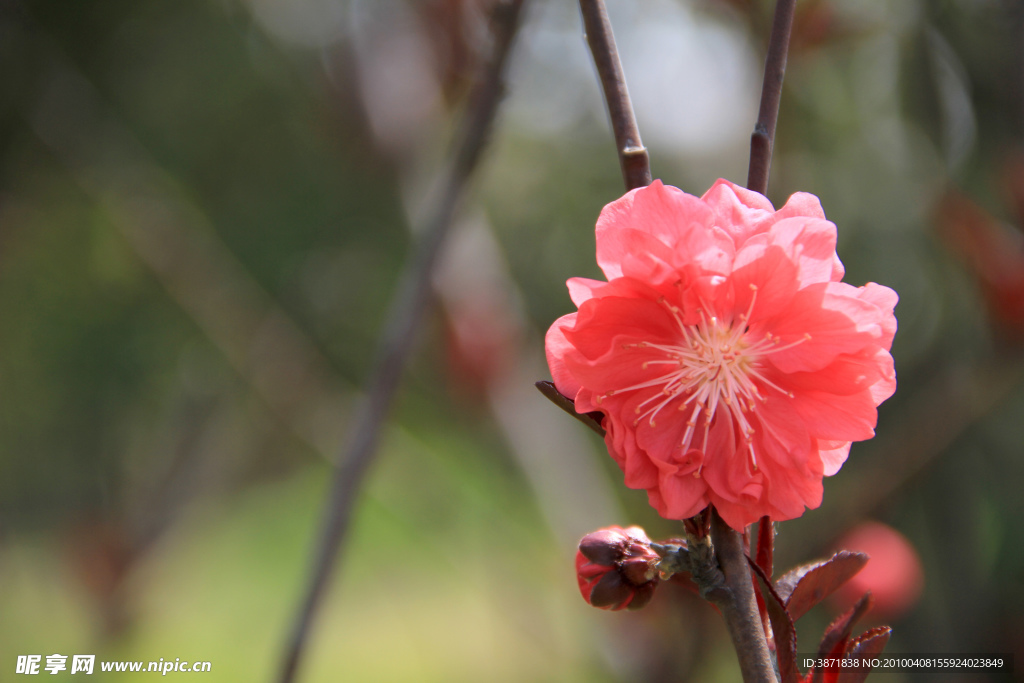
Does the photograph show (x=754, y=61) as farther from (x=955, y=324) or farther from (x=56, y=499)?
(x=56, y=499)

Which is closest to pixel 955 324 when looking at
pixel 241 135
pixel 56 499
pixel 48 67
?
pixel 48 67

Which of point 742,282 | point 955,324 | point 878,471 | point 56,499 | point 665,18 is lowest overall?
point 742,282

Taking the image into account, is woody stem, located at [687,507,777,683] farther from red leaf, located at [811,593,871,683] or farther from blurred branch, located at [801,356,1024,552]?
blurred branch, located at [801,356,1024,552]

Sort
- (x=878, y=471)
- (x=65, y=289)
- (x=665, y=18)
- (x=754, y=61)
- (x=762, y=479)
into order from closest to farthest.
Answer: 1. (x=762, y=479)
2. (x=878, y=471)
3. (x=754, y=61)
4. (x=665, y=18)
5. (x=65, y=289)

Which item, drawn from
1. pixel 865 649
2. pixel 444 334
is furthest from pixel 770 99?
pixel 444 334

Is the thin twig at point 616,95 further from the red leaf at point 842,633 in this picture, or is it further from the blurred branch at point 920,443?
the blurred branch at point 920,443

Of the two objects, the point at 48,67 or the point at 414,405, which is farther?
the point at 414,405

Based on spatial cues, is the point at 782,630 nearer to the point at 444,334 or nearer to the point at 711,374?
the point at 711,374

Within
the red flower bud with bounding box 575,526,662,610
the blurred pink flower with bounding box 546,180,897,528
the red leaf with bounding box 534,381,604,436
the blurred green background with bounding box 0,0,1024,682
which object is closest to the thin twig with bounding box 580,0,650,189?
the blurred pink flower with bounding box 546,180,897,528
